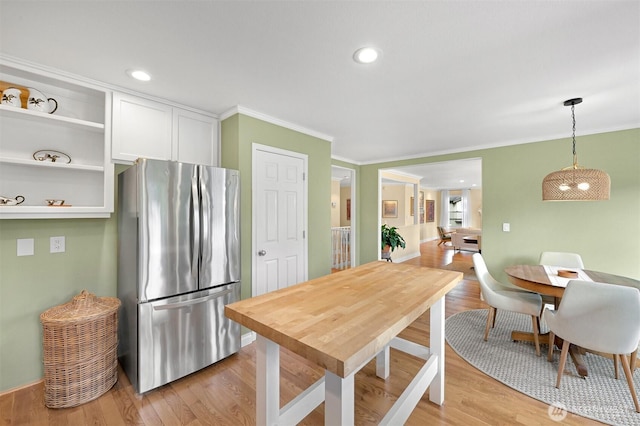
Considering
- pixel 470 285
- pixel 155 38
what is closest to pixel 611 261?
pixel 470 285

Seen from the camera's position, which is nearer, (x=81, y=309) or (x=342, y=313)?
(x=342, y=313)

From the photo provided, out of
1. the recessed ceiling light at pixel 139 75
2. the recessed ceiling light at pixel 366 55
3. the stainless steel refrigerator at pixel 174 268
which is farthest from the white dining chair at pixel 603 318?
the recessed ceiling light at pixel 139 75

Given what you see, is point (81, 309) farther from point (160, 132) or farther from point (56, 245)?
point (160, 132)

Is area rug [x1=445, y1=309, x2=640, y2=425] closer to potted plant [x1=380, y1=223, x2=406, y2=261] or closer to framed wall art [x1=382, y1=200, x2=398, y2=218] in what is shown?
potted plant [x1=380, y1=223, x2=406, y2=261]

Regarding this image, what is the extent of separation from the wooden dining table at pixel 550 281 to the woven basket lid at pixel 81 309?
358 centimetres

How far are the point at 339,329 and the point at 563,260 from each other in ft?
11.9

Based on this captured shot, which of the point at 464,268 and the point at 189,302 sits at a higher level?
the point at 189,302

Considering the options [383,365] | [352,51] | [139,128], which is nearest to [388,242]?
[383,365]

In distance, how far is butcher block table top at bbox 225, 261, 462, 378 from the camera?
0.88 m

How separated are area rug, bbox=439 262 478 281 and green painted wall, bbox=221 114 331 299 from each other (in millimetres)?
3551

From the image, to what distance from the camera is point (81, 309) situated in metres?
1.88

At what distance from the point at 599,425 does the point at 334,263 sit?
494 cm

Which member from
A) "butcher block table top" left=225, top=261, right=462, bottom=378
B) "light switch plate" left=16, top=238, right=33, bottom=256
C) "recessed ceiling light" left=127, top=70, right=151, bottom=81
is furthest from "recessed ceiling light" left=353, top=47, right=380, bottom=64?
"light switch plate" left=16, top=238, right=33, bottom=256

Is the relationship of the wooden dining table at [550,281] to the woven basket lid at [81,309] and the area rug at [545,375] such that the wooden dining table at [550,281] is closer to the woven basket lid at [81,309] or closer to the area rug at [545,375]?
the area rug at [545,375]
